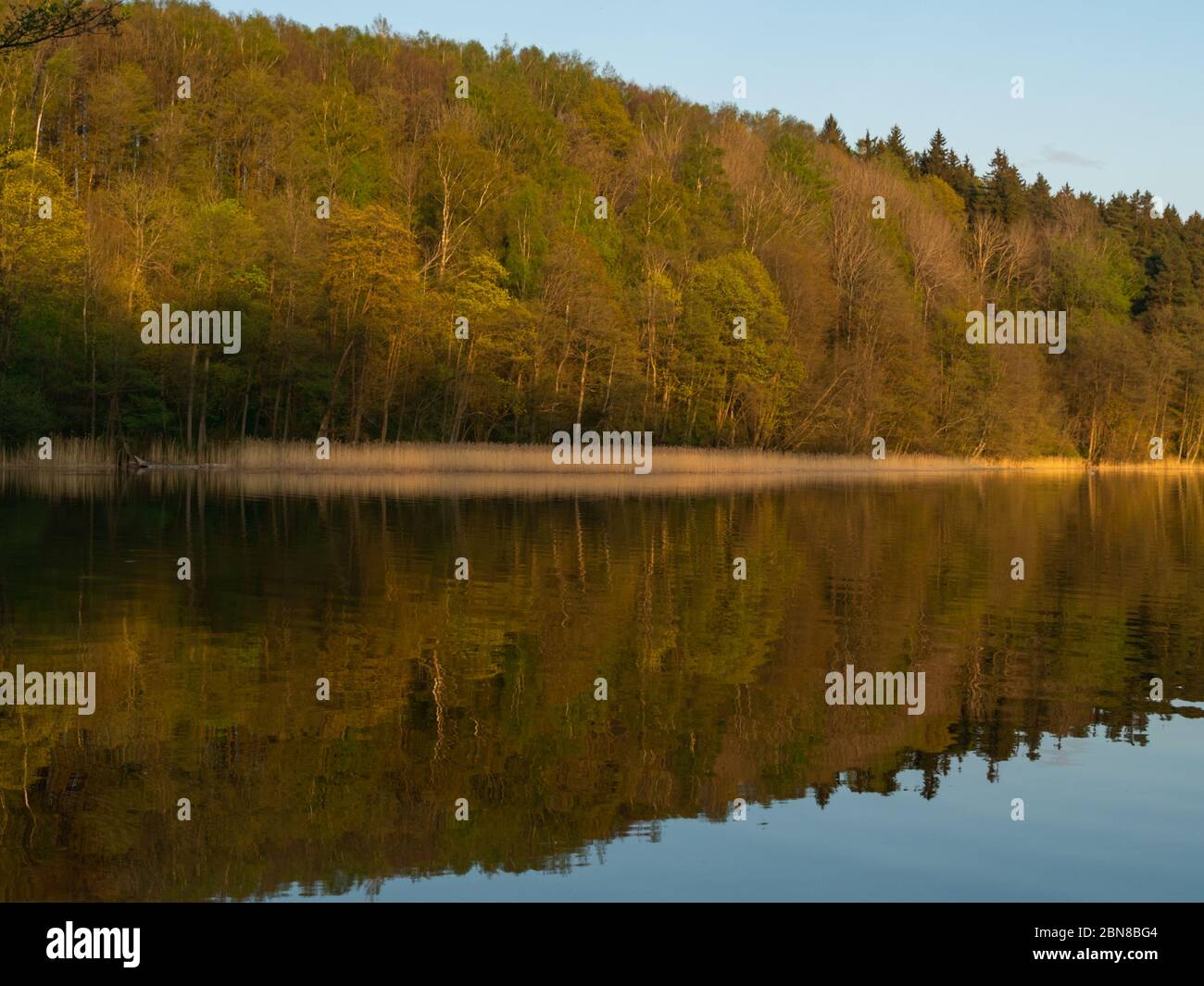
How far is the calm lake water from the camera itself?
27.9 ft

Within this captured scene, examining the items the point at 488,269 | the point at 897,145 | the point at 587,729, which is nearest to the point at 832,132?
the point at 897,145

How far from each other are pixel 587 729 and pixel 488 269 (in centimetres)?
7134

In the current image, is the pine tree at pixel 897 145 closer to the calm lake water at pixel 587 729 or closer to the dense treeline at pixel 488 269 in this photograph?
the dense treeline at pixel 488 269

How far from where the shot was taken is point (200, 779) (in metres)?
10.1

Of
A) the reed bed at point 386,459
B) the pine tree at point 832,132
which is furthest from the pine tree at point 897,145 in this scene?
the reed bed at point 386,459

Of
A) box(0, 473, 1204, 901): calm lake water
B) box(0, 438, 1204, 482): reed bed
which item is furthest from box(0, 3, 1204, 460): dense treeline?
box(0, 473, 1204, 901): calm lake water

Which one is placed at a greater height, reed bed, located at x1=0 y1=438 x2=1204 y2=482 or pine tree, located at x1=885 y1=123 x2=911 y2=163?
pine tree, located at x1=885 y1=123 x2=911 y2=163

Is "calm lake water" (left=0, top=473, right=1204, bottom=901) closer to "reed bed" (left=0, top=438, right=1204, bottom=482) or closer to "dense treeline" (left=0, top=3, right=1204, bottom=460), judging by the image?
"reed bed" (left=0, top=438, right=1204, bottom=482)

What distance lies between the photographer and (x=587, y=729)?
12.2 m

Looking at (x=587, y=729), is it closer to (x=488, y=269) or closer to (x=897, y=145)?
(x=488, y=269)

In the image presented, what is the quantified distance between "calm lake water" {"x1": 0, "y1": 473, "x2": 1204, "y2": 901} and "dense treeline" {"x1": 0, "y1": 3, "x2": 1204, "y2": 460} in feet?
136

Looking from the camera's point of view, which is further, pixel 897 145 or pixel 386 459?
pixel 897 145

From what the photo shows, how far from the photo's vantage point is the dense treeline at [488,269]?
6925 cm
